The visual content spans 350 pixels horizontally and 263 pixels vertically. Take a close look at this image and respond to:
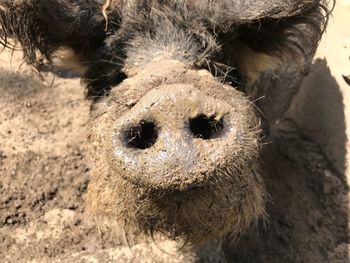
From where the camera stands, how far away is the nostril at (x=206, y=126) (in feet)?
6.38

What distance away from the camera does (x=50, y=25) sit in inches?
91.0

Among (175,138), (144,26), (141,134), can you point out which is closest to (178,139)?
(175,138)

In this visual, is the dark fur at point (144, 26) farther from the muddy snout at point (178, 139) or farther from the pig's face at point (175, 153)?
the muddy snout at point (178, 139)

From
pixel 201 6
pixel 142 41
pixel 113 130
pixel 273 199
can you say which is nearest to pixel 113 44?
pixel 142 41

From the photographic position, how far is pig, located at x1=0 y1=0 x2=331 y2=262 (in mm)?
1889

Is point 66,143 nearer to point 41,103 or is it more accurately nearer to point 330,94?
point 41,103

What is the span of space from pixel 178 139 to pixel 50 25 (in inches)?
31.0

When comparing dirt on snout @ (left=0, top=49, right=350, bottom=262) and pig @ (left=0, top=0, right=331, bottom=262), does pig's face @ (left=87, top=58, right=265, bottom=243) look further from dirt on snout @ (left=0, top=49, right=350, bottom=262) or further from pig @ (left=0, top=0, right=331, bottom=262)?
dirt on snout @ (left=0, top=49, right=350, bottom=262)

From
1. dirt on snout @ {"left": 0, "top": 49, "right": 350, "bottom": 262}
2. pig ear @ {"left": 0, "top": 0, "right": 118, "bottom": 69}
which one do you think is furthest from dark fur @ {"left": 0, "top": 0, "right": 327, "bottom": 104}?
dirt on snout @ {"left": 0, "top": 49, "right": 350, "bottom": 262}

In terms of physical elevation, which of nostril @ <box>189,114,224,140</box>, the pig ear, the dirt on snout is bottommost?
the dirt on snout

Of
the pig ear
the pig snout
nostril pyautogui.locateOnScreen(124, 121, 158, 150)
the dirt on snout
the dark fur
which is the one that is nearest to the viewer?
the pig snout

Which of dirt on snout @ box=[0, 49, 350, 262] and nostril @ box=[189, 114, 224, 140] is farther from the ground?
nostril @ box=[189, 114, 224, 140]

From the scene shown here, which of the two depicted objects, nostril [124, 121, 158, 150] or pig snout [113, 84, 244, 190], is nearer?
pig snout [113, 84, 244, 190]

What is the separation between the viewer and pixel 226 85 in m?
2.26
